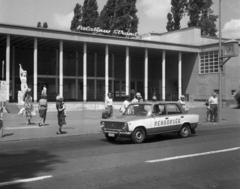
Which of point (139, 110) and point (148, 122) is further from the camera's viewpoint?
point (139, 110)

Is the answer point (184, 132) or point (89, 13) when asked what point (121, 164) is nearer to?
point (184, 132)

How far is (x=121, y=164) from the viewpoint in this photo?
7590 millimetres

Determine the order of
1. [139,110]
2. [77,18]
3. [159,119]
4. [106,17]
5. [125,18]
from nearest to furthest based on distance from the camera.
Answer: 1. [159,119]
2. [139,110]
3. [125,18]
4. [106,17]
5. [77,18]

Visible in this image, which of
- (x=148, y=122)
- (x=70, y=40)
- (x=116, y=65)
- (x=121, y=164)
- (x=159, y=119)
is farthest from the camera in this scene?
(x=116, y=65)

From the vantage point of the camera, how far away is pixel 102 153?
9180 millimetres

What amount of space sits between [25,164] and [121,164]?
2.47 metres

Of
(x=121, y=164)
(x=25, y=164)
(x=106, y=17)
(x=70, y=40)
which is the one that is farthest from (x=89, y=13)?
(x=121, y=164)

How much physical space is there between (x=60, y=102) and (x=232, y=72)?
30.7 m

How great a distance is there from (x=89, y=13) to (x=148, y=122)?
45158 millimetres

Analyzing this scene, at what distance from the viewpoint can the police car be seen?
426 inches

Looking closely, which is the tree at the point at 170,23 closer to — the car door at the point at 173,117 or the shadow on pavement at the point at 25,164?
the car door at the point at 173,117

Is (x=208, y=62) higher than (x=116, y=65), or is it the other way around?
(x=116, y=65)

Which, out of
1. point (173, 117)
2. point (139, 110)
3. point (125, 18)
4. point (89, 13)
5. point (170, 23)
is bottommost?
point (173, 117)

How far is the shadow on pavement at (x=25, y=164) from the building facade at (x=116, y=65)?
2365 cm
